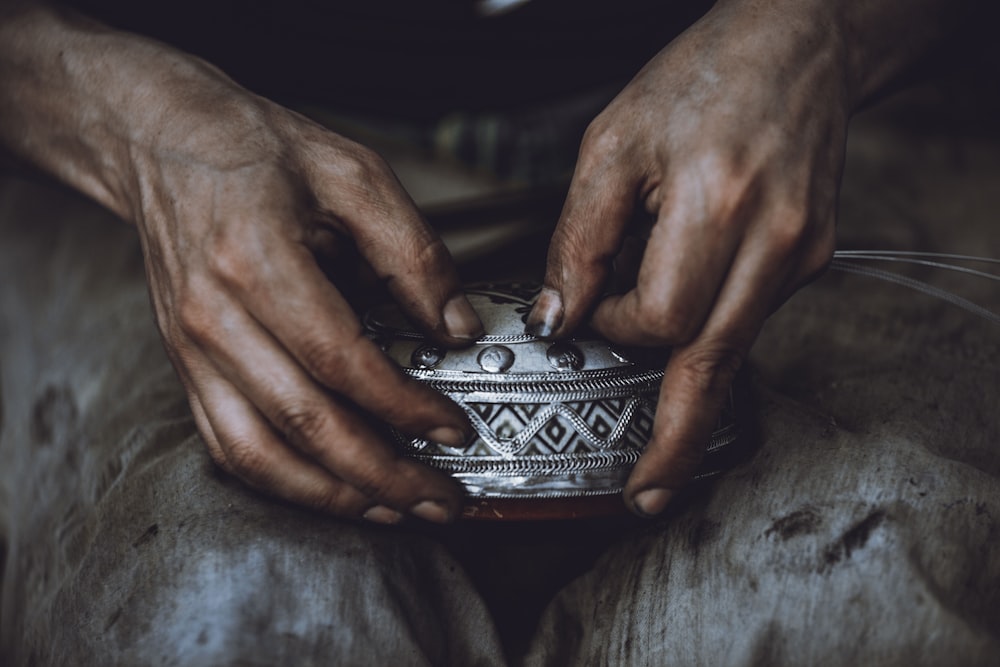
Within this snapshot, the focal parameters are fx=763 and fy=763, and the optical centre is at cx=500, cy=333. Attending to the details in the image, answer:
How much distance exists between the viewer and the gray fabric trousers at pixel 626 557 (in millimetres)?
743

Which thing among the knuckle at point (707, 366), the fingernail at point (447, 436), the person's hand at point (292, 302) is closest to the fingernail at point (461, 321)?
the person's hand at point (292, 302)

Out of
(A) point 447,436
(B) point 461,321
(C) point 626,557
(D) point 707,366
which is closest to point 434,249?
(B) point 461,321

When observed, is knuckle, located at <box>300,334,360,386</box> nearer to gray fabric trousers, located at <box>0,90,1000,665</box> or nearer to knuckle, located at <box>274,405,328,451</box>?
knuckle, located at <box>274,405,328,451</box>

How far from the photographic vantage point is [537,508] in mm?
754

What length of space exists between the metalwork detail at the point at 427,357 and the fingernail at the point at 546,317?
101mm

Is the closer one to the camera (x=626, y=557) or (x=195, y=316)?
(x=195, y=316)

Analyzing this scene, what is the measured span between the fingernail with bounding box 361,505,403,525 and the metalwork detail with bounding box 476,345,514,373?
0.18 m

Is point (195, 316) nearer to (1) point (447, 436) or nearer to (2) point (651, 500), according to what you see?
(1) point (447, 436)

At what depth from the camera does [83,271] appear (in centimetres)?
156

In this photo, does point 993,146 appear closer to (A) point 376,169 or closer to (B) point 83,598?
(A) point 376,169

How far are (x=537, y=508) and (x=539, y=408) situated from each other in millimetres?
101

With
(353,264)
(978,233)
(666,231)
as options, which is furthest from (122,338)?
(978,233)

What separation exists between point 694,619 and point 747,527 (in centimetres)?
12

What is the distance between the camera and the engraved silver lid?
762 mm
